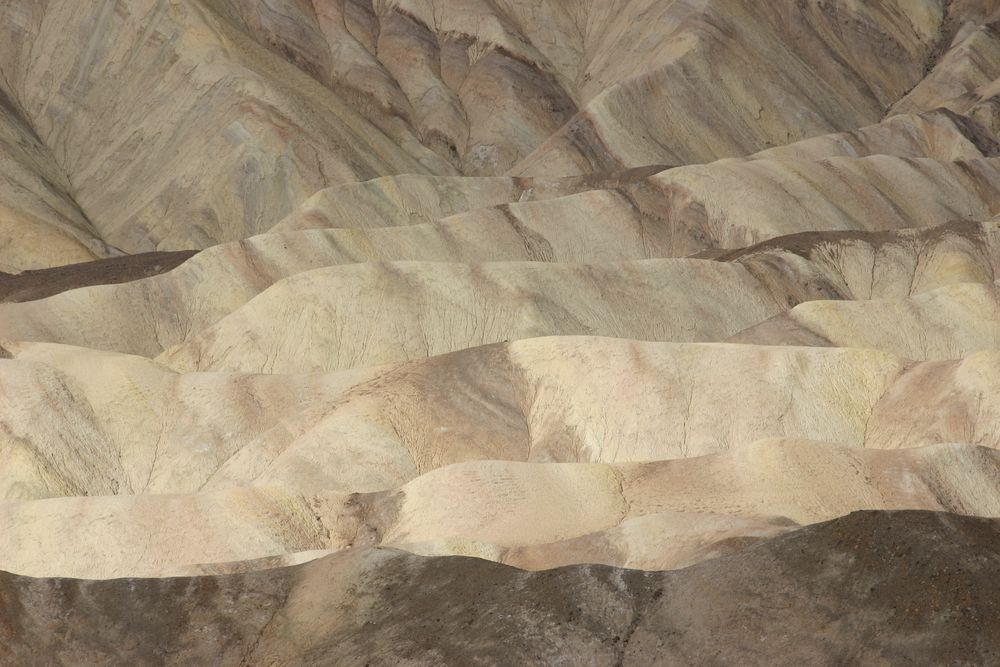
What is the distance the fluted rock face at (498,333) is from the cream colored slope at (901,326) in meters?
0.13

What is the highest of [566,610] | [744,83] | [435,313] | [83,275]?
[566,610]

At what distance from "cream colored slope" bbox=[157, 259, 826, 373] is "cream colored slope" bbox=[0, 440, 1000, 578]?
13.6 metres

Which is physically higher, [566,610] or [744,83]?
[566,610]

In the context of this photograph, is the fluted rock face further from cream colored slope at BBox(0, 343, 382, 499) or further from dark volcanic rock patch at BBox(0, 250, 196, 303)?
dark volcanic rock patch at BBox(0, 250, 196, 303)

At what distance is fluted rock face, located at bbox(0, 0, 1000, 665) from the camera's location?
17672mm

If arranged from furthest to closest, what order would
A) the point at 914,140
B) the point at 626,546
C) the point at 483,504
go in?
1. the point at 914,140
2. the point at 483,504
3. the point at 626,546

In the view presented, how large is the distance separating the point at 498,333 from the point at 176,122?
104 ft


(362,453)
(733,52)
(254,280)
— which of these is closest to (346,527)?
(362,453)

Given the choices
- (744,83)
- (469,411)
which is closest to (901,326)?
(469,411)

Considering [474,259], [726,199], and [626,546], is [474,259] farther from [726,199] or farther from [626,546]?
[626,546]

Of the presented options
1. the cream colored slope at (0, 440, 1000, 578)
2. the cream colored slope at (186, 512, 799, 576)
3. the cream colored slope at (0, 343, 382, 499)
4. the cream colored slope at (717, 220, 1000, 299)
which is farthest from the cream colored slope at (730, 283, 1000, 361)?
the cream colored slope at (186, 512, 799, 576)

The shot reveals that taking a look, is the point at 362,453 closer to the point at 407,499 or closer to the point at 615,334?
the point at 407,499

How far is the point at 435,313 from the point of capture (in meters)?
43.9

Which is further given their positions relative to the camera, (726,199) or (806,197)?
(806,197)
